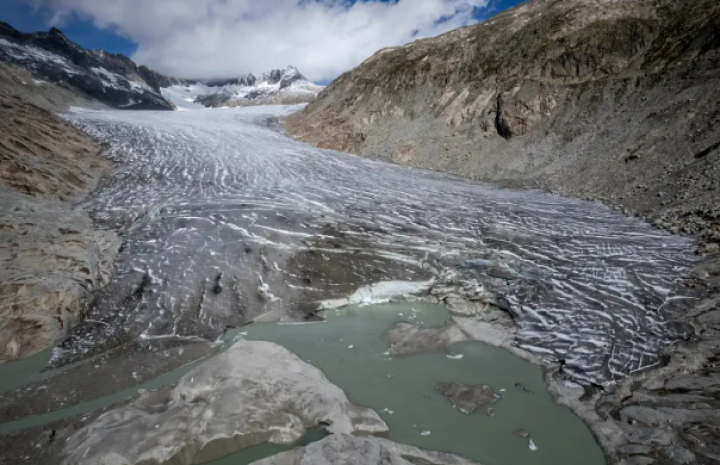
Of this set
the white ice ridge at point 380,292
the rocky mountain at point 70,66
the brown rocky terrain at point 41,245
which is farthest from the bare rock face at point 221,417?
the rocky mountain at point 70,66

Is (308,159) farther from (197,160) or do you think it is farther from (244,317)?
(244,317)

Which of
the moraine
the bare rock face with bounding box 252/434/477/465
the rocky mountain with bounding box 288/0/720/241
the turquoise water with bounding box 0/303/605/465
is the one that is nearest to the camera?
the bare rock face with bounding box 252/434/477/465

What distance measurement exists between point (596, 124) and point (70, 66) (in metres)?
78.9

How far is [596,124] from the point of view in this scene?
1391 centimetres

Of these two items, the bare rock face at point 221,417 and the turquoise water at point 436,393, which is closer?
the bare rock face at point 221,417

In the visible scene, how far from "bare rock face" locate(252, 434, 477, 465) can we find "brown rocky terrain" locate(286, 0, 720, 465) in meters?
1.51

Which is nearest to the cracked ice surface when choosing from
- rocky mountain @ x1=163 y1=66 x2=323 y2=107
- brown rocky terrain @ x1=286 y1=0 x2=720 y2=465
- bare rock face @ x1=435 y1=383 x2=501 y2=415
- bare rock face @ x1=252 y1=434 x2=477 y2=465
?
brown rocky terrain @ x1=286 y1=0 x2=720 y2=465

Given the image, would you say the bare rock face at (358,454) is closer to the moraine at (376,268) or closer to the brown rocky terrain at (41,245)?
the moraine at (376,268)

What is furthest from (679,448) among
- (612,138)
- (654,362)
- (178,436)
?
(612,138)

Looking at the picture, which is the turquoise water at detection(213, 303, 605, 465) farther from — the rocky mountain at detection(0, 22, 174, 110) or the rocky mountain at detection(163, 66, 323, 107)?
the rocky mountain at detection(163, 66, 323, 107)

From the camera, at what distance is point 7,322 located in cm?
480

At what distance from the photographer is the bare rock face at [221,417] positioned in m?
3.16

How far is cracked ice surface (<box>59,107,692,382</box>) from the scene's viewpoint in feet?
17.0

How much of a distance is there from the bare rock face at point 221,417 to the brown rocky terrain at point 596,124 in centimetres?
249
